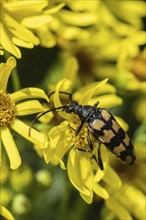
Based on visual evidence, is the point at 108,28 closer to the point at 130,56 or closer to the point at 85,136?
the point at 130,56

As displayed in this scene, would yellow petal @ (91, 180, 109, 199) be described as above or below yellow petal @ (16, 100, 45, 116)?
below

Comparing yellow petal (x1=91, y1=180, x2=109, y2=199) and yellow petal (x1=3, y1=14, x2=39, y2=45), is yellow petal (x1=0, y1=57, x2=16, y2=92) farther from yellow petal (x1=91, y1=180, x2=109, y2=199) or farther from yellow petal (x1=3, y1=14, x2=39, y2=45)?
yellow petal (x1=91, y1=180, x2=109, y2=199)

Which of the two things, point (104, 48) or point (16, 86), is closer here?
point (16, 86)

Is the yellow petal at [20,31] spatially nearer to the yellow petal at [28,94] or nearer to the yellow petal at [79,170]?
the yellow petal at [28,94]

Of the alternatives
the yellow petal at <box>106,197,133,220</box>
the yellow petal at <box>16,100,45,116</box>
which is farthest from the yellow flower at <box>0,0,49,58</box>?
the yellow petal at <box>106,197,133,220</box>

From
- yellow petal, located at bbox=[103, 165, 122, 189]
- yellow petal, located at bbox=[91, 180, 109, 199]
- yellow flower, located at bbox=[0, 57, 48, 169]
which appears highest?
yellow flower, located at bbox=[0, 57, 48, 169]

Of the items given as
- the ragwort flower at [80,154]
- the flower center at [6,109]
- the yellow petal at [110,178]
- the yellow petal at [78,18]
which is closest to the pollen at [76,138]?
the ragwort flower at [80,154]

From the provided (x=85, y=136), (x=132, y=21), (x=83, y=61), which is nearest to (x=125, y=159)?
(x=85, y=136)

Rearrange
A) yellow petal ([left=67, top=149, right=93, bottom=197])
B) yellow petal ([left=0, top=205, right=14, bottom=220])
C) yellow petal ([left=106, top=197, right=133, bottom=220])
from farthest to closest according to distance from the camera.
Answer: yellow petal ([left=106, top=197, right=133, bottom=220]), yellow petal ([left=67, top=149, right=93, bottom=197]), yellow petal ([left=0, top=205, right=14, bottom=220])
